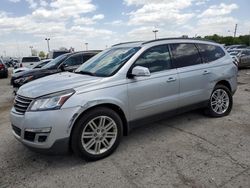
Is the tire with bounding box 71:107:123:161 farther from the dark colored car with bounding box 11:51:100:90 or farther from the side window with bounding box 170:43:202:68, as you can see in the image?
the dark colored car with bounding box 11:51:100:90

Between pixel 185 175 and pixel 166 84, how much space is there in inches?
65.0

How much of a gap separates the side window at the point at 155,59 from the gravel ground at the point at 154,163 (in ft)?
4.08

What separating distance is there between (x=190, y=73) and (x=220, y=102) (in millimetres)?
1256

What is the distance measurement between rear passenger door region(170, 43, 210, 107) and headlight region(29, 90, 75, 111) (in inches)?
84.6

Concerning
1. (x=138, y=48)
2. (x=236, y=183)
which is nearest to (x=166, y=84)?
(x=138, y=48)

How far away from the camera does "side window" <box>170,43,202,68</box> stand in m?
4.49

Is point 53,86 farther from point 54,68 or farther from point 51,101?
point 54,68

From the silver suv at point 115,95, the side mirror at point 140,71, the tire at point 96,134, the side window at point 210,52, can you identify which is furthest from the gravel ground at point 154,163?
the side window at point 210,52

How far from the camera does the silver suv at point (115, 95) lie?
127 inches

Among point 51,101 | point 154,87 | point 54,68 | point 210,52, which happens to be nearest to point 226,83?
point 210,52

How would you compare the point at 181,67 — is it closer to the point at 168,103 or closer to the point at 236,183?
the point at 168,103

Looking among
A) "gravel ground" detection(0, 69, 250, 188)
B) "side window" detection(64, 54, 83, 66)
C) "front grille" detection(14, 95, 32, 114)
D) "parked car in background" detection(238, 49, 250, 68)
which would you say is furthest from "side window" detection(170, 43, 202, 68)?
"parked car in background" detection(238, 49, 250, 68)

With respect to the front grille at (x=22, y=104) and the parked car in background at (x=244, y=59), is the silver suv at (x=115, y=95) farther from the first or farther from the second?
the parked car in background at (x=244, y=59)

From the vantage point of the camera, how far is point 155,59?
4.23m
